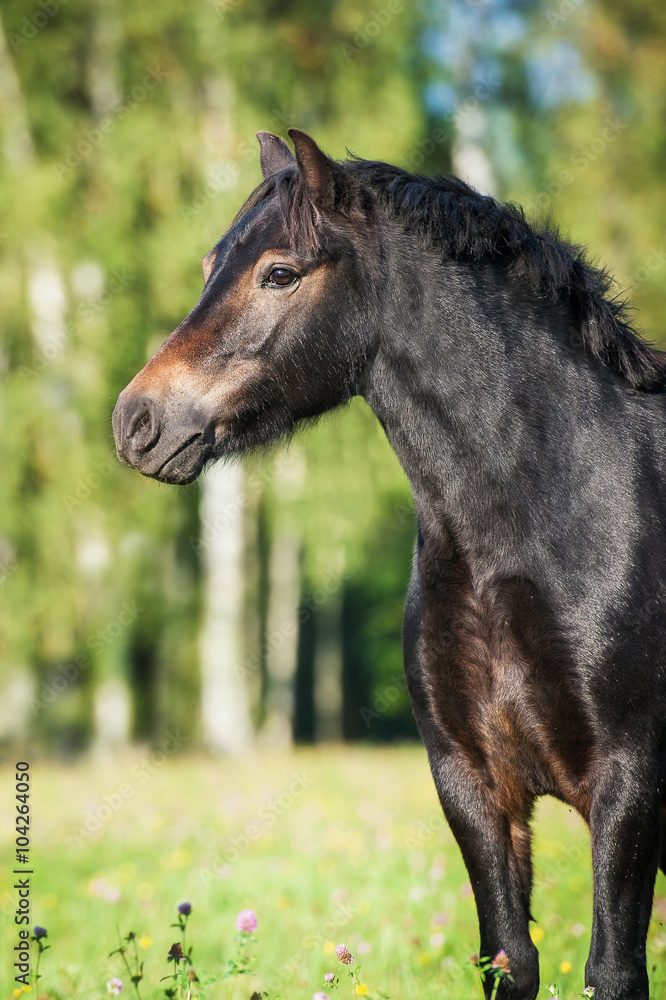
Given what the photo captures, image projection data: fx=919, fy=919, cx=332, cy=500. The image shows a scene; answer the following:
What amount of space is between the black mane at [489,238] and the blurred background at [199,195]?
9.65 m

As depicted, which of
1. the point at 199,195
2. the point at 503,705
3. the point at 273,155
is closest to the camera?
the point at 503,705

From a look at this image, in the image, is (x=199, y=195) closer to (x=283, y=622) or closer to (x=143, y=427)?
(x=283, y=622)

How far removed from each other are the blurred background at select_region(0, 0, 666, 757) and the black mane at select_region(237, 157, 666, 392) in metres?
9.65

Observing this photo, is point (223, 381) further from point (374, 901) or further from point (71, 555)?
point (71, 555)

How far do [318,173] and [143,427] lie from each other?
1.07m

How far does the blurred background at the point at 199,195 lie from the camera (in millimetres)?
13383

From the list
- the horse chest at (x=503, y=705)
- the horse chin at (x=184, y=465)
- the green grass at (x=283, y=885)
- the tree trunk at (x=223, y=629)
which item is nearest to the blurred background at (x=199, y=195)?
the tree trunk at (x=223, y=629)

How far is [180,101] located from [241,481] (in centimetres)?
623

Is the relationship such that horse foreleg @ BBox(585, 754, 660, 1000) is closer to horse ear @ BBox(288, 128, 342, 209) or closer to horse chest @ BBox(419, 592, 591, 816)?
horse chest @ BBox(419, 592, 591, 816)

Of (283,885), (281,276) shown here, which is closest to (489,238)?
(281,276)

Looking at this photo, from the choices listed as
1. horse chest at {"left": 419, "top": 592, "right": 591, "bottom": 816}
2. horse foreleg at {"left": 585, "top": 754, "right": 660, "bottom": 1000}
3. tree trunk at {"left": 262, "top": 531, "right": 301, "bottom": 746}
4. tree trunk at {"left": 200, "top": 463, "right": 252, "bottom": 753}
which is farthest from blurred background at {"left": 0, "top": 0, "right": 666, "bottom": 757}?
horse foreleg at {"left": 585, "top": 754, "right": 660, "bottom": 1000}

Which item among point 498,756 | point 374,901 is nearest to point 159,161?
point 374,901

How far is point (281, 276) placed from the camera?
3.21 metres

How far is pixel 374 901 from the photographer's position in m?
5.55
